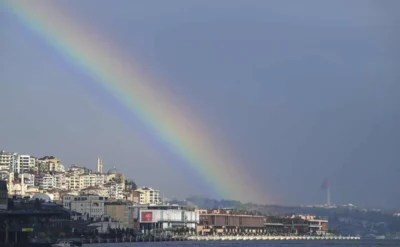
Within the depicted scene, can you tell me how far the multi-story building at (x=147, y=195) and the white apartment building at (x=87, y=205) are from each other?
102 feet

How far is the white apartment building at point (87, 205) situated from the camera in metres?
155

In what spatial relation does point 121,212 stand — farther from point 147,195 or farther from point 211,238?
point 147,195

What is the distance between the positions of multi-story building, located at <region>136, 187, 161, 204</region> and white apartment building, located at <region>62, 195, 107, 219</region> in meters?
30.9

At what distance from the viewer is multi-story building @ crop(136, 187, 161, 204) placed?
191 metres

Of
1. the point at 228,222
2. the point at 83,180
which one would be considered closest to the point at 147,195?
the point at 83,180

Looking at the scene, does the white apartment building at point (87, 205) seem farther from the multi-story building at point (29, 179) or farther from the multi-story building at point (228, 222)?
the multi-story building at point (29, 179)

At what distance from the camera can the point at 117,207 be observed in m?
156

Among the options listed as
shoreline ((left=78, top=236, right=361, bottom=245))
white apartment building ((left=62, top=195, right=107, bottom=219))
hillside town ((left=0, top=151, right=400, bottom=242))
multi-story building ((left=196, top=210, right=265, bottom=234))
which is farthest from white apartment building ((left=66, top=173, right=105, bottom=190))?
shoreline ((left=78, top=236, right=361, bottom=245))

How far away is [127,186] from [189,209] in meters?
28.0

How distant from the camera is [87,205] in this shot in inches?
6117

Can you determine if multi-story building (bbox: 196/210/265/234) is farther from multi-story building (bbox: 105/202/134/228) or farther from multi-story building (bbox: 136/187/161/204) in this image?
multi-story building (bbox: 136/187/161/204)

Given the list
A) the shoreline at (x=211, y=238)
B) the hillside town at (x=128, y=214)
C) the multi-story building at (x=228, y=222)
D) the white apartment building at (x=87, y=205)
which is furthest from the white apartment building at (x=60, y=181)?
the shoreline at (x=211, y=238)

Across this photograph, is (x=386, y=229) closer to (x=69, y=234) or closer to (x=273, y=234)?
(x=273, y=234)

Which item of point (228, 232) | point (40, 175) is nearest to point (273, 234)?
point (228, 232)
